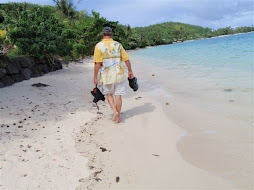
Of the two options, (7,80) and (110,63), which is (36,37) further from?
(110,63)

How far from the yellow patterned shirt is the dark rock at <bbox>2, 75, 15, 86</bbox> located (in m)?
4.25

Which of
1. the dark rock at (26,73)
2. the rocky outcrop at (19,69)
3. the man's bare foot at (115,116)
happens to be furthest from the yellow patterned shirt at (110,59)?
the dark rock at (26,73)

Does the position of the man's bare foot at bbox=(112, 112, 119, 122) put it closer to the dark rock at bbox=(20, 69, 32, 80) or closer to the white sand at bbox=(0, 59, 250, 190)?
the white sand at bbox=(0, 59, 250, 190)

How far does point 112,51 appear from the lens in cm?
438

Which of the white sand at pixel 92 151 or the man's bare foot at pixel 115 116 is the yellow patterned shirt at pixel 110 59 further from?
the white sand at pixel 92 151

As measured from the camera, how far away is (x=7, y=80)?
24.7ft

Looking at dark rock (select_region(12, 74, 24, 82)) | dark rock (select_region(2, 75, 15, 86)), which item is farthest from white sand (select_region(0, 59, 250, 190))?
dark rock (select_region(12, 74, 24, 82))

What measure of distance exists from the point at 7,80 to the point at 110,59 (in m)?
4.55

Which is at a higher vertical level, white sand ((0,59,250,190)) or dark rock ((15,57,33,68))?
dark rock ((15,57,33,68))

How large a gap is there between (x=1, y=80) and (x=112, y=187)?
19.7 feet

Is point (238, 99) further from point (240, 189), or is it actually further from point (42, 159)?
point (42, 159)

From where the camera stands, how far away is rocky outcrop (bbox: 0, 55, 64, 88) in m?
7.52

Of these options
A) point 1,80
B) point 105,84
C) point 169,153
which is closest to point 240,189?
point 169,153

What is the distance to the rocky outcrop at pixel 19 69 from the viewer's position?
7523 millimetres
